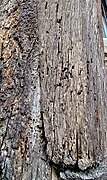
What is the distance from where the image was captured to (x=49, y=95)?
1.50 feet

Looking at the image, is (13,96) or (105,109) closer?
(13,96)

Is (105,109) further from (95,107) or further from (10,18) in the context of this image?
(10,18)

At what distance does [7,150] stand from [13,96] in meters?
0.09

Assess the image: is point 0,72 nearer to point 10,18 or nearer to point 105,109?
point 10,18

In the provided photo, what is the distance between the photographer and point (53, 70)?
475 mm

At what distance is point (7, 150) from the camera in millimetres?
392

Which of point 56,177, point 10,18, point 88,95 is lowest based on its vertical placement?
point 56,177

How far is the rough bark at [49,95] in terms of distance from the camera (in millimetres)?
406

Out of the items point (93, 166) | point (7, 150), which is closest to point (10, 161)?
point (7, 150)

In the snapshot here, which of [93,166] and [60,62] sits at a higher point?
[60,62]

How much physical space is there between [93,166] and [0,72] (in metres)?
0.22

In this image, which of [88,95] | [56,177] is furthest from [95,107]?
[56,177]

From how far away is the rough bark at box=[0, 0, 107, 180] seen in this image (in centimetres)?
41

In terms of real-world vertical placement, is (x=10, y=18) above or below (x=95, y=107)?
above
